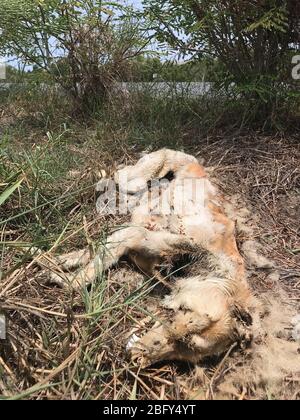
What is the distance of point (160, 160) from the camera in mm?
3445

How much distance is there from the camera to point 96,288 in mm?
2570

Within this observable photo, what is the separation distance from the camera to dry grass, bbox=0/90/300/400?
7.34ft

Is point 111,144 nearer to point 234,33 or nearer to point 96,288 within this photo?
point 234,33

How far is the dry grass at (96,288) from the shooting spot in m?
2.24

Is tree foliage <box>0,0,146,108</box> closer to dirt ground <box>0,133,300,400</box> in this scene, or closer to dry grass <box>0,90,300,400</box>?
dry grass <box>0,90,300,400</box>

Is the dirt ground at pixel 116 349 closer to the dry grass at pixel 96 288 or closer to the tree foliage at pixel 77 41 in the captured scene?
the dry grass at pixel 96 288

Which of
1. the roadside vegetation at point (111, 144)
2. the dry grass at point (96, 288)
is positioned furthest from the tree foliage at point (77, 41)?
the dry grass at point (96, 288)

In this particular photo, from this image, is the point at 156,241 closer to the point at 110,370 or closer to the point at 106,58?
the point at 110,370

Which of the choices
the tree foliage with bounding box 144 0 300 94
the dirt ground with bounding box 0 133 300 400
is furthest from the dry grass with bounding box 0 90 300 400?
the tree foliage with bounding box 144 0 300 94

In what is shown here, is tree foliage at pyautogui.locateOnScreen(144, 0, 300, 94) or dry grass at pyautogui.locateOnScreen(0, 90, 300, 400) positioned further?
tree foliage at pyautogui.locateOnScreen(144, 0, 300, 94)

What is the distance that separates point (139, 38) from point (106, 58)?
36 cm

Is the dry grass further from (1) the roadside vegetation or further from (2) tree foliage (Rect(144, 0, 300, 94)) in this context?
(2) tree foliage (Rect(144, 0, 300, 94))

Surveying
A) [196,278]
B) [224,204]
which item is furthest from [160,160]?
[196,278]

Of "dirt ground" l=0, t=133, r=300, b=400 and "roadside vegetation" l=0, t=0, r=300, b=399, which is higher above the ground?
"roadside vegetation" l=0, t=0, r=300, b=399
